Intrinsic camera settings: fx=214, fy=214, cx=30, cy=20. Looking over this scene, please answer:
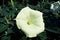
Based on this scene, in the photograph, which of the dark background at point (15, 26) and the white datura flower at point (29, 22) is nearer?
the white datura flower at point (29, 22)

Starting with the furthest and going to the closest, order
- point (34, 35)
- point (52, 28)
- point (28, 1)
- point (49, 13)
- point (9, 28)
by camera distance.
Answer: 1. point (28, 1)
2. point (49, 13)
3. point (52, 28)
4. point (9, 28)
5. point (34, 35)

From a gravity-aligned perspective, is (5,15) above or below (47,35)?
above

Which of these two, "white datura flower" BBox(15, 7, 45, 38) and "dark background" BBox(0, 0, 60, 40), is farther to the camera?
"dark background" BBox(0, 0, 60, 40)

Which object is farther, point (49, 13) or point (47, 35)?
point (49, 13)

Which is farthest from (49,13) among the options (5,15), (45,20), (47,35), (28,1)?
(28,1)

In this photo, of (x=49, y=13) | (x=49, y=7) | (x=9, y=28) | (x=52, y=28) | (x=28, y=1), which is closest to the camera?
(x=9, y=28)

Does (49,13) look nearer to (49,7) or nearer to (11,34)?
(49,7)

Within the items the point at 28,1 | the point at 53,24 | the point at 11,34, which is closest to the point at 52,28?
the point at 53,24
